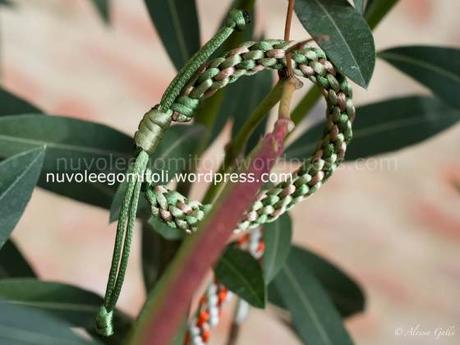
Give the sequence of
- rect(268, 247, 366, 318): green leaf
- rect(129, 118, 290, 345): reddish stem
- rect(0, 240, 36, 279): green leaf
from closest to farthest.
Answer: rect(129, 118, 290, 345): reddish stem < rect(0, 240, 36, 279): green leaf < rect(268, 247, 366, 318): green leaf

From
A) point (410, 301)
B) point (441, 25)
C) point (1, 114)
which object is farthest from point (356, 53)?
point (441, 25)

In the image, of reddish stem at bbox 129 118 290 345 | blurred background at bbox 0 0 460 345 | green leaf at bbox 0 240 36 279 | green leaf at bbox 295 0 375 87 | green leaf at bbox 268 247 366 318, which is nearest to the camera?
reddish stem at bbox 129 118 290 345

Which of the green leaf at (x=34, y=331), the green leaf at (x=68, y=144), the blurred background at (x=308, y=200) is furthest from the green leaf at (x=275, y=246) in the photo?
the blurred background at (x=308, y=200)

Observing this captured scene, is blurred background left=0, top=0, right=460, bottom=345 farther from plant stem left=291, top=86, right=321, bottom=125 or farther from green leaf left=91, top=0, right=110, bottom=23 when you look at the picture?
plant stem left=291, top=86, right=321, bottom=125

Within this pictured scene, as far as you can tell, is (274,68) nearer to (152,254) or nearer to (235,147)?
(235,147)

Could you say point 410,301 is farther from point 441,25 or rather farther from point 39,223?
point 39,223

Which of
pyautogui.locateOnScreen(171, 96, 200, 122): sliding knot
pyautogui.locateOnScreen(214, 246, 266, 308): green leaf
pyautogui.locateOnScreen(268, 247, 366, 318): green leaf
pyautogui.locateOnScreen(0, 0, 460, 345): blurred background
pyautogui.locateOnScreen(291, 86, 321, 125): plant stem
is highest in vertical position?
pyautogui.locateOnScreen(171, 96, 200, 122): sliding knot

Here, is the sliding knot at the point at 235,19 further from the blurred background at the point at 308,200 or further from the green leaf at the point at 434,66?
the blurred background at the point at 308,200

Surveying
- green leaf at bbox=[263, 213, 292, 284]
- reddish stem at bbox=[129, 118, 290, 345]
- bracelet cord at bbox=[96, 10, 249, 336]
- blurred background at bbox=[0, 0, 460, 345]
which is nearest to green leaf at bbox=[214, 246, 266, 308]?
green leaf at bbox=[263, 213, 292, 284]

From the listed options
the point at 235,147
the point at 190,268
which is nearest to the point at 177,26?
the point at 235,147
